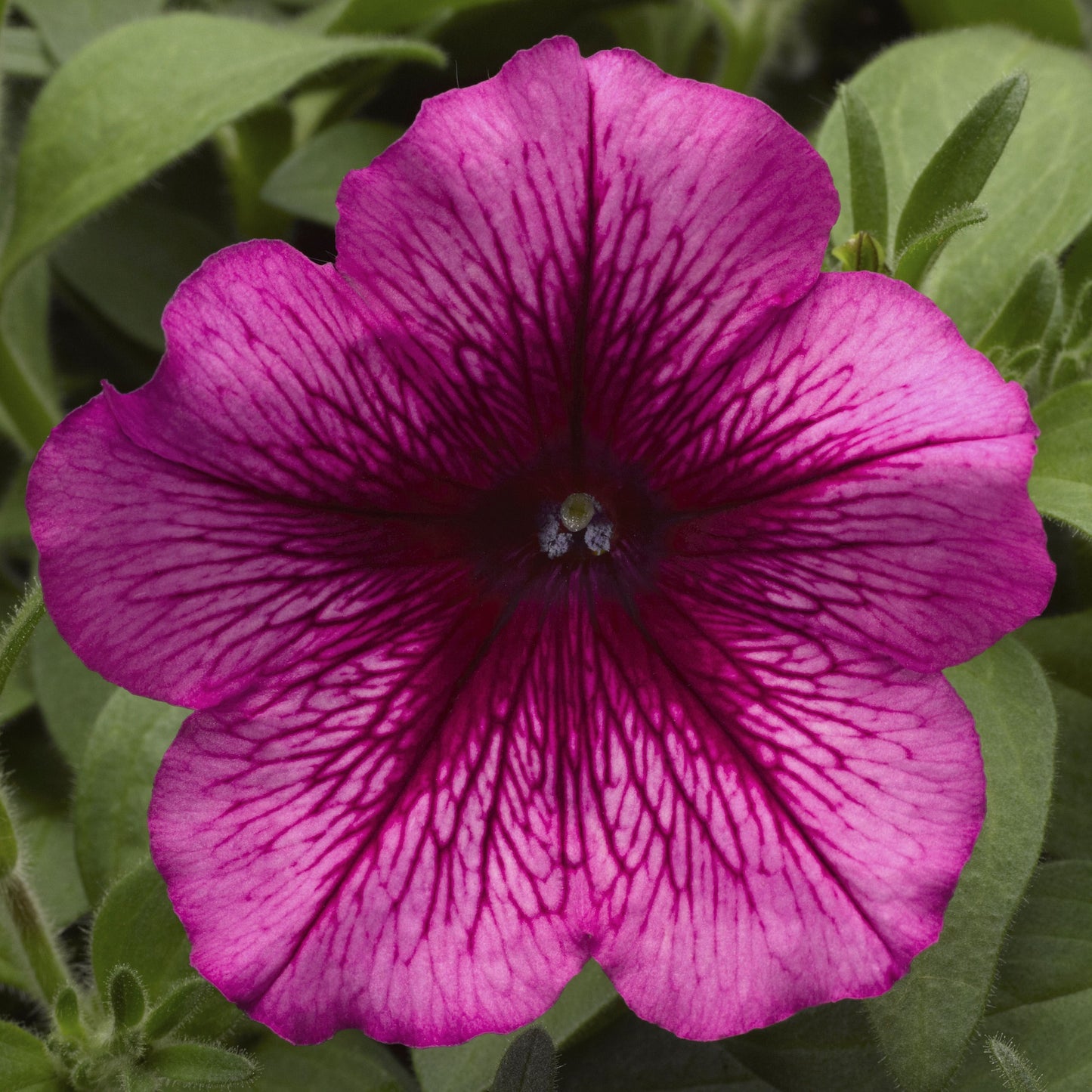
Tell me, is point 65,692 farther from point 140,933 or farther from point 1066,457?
point 1066,457

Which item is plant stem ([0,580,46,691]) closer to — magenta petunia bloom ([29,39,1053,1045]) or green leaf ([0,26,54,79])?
magenta petunia bloom ([29,39,1053,1045])

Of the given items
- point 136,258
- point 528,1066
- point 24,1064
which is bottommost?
point 24,1064

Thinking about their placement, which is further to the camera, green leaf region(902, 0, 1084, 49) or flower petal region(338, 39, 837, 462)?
green leaf region(902, 0, 1084, 49)

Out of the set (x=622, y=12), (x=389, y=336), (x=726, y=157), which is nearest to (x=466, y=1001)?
(x=389, y=336)

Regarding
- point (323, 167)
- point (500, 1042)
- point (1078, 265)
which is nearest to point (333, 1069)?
point (500, 1042)

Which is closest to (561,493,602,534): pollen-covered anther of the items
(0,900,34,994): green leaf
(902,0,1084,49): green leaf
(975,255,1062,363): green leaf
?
(975,255,1062,363): green leaf

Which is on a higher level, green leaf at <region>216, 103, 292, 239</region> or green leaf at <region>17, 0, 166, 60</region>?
green leaf at <region>17, 0, 166, 60</region>
